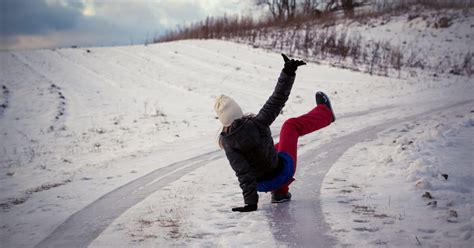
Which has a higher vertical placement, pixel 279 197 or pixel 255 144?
pixel 255 144

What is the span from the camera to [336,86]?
1238cm

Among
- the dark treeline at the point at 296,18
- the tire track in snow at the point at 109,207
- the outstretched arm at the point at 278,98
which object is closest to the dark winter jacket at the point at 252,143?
the outstretched arm at the point at 278,98

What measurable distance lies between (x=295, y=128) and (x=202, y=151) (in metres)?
2.81

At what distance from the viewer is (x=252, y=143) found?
10.7ft

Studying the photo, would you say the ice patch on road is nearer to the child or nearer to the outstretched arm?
the child

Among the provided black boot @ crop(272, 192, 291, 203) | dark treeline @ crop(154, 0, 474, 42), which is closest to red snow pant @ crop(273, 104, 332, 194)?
black boot @ crop(272, 192, 291, 203)

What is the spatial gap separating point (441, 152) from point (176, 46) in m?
16.6

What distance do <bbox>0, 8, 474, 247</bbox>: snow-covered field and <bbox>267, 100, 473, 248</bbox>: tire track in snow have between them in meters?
0.08

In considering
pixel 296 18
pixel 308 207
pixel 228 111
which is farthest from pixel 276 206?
pixel 296 18

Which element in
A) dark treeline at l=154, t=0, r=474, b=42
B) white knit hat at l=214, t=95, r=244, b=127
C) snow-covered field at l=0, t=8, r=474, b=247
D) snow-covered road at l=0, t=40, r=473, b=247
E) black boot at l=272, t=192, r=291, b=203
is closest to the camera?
snow-covered field at l=0, t=8, r=474, b=247

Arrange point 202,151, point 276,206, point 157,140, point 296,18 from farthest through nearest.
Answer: point 296,18 → point 157,140 → point 202,151 → point 276,206

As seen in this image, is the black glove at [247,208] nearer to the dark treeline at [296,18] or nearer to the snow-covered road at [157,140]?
the snow-covered road at [157,140]

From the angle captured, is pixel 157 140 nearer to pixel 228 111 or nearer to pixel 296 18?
pixel 228 111

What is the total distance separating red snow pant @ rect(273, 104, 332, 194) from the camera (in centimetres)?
366
